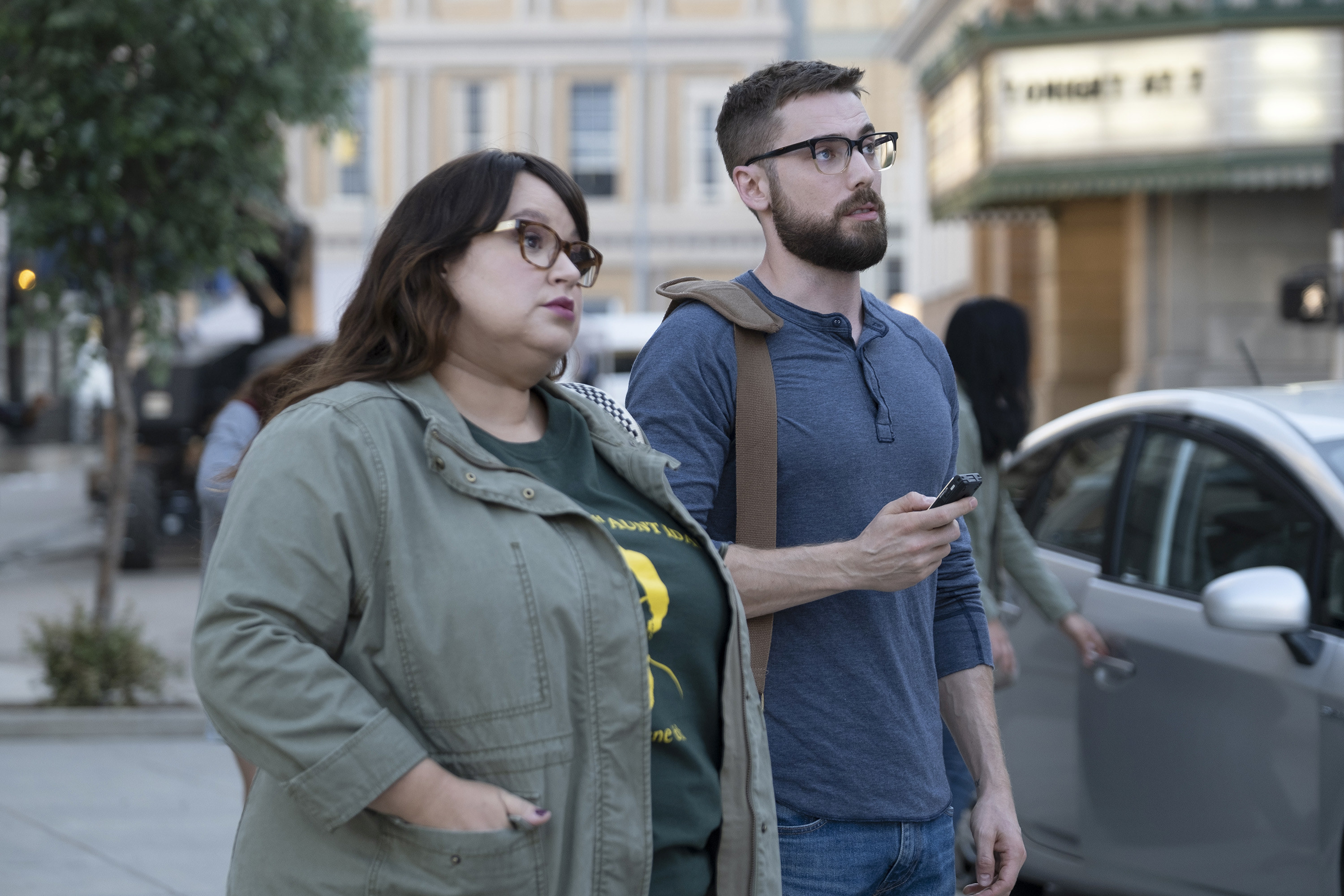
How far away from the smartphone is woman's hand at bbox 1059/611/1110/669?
2052 millimetres

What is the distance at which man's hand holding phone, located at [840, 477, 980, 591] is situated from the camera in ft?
7.39

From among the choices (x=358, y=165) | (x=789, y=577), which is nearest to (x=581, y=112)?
(x=358, y=165)

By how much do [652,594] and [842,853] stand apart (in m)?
0.67

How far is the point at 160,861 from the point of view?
5449mm

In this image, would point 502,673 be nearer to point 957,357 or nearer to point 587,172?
point 957,357

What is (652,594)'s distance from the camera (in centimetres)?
202

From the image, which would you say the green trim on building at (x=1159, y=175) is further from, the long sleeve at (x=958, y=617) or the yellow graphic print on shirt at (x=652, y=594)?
the yellow graphic print on shirt at (x=652, y=594)

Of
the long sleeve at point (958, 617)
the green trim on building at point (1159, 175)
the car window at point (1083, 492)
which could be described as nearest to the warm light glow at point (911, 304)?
the green trim on building at point (1159, 175)

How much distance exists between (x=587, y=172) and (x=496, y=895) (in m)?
38.8

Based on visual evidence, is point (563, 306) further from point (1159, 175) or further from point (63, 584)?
point (1159, 175)

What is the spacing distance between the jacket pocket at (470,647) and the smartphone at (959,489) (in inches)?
28.0

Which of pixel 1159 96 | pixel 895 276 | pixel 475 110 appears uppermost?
pixel 475 110

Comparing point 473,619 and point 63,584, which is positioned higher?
point 473,619

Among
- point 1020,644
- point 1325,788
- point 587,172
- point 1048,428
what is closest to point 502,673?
point 1325,788
